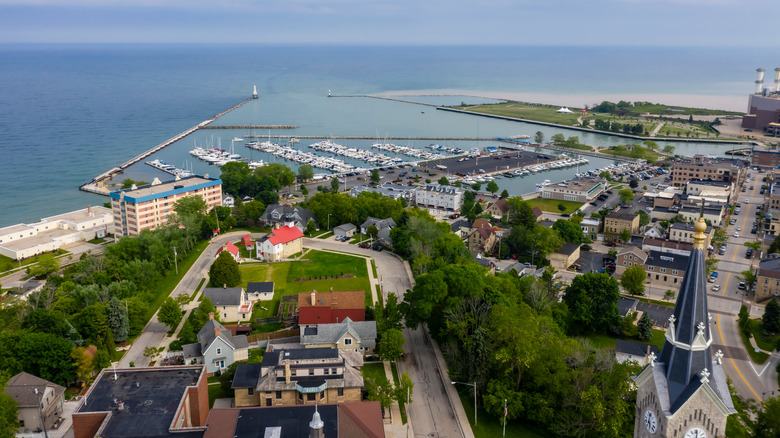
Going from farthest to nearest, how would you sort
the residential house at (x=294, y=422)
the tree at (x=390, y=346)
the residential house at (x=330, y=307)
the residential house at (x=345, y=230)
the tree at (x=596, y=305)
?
the residential house at (x=345, y=230) < the tree at (x=596, y=305) < the residential house at (x=330, y=307) < the tree at (x=390, y=346) < the residential house at (x=294, y=422)

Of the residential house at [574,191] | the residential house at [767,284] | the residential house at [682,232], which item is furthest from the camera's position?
the residential house at [574,191]

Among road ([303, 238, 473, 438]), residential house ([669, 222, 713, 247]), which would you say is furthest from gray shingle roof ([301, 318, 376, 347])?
residential house ([669, 222, 713, 247])

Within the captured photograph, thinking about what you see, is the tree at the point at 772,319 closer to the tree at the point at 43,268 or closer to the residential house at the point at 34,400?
the residential house at the point at 34,400

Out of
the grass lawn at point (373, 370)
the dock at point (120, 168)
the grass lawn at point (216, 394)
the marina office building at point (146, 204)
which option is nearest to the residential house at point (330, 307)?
the grass lawn at point (373, 370)

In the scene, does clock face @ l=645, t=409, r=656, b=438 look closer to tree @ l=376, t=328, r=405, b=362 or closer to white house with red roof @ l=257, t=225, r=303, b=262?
tree @ l=376, t=328, r=405, b=362

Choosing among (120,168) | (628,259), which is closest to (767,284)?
(628,259)

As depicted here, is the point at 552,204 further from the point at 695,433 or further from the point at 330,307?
the point at 695,433
